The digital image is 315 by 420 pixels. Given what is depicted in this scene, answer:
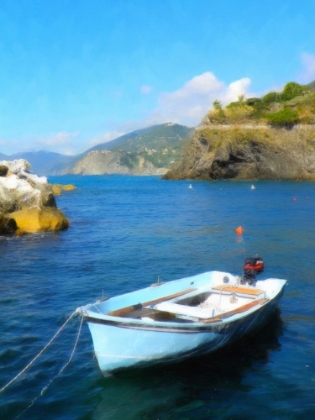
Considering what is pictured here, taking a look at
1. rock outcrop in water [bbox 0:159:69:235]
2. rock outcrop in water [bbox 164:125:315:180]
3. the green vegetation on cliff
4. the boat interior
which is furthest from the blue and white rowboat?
the green vegetation on cliff

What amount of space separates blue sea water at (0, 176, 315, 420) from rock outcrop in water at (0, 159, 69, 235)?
958 millimetres

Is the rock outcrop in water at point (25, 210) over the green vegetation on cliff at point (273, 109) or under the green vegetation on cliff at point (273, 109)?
under

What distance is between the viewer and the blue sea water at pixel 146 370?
31.7 ft

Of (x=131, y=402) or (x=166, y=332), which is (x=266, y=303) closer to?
(x=166, y=332)

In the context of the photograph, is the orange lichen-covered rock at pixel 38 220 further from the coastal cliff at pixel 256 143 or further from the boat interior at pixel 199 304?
the coastal cliff at pixel 256 143

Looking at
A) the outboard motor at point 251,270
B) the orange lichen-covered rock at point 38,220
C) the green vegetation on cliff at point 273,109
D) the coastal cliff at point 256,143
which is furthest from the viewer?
the green vegetation on cliff at point 273,109

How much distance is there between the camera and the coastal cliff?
94.9 meters

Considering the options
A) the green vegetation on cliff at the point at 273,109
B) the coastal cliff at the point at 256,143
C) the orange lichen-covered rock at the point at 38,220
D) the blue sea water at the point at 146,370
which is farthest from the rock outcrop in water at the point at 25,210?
the green vegetation on cliff at the point at 273,109

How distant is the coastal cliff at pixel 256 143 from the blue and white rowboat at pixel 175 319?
83.4 m

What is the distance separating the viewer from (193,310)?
12.0 meters

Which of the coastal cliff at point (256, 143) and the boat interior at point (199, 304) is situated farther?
the coastal cliff at point (256, 143)

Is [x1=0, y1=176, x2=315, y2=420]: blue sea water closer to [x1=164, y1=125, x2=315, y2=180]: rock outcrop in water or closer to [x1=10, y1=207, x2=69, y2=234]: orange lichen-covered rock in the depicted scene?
[x1=10, y1=207, x2=69, y2=234]: orange lichen-covered rock

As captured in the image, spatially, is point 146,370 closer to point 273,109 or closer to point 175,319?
point 175,319

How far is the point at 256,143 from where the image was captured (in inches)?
3814
